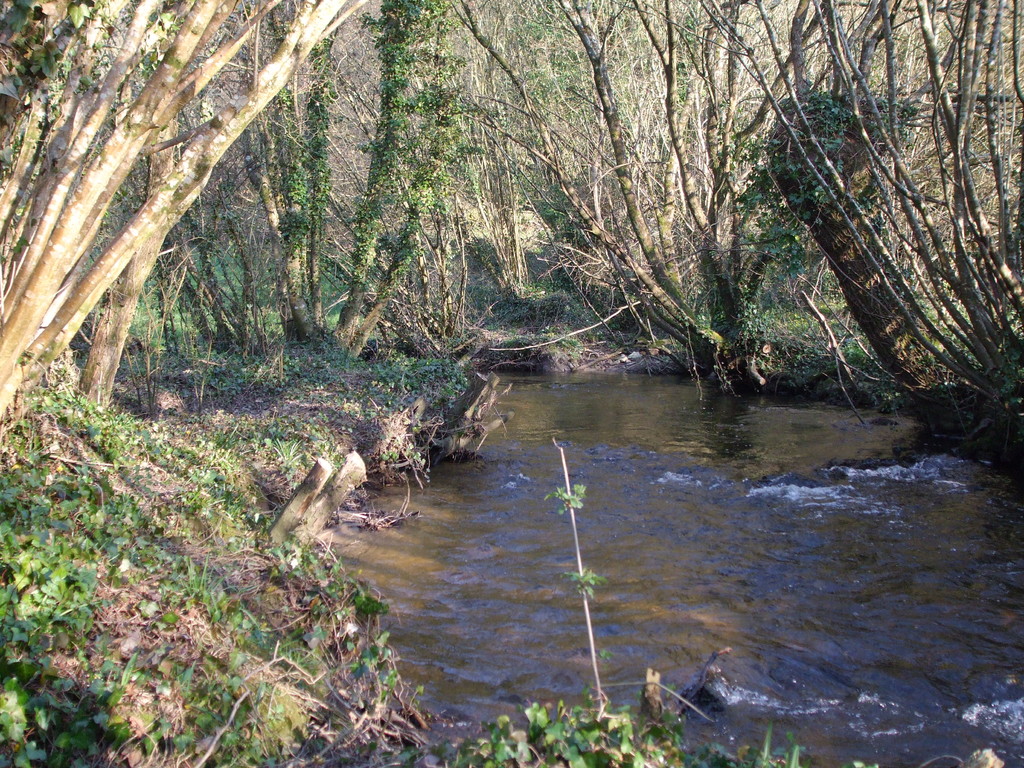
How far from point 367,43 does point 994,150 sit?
49.0 ft

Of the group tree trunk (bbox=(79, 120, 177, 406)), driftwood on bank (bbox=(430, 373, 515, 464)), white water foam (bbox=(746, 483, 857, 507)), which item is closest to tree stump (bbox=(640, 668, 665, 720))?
white water foam (bbox=(746, 483, 857, 507))

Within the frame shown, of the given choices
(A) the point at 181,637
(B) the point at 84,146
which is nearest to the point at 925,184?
(B) the point at 84,146

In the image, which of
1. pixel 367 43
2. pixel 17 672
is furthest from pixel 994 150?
pixel 367 43

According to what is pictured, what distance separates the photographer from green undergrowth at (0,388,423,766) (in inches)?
140

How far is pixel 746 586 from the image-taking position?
23.8 ft

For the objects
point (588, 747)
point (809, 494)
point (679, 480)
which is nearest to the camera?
point (588, 747)

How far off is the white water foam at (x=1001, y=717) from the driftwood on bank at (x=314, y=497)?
4815 mm

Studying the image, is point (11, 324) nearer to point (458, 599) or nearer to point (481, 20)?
point (458, 599)

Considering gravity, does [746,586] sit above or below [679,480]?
below

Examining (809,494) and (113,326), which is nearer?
(113,326)

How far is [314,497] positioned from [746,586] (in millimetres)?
3992

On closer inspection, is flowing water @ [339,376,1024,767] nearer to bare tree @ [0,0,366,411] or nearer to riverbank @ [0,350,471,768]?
riverbank @ [0,350,471,768]

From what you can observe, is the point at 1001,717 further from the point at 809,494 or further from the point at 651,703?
the point at 809,494

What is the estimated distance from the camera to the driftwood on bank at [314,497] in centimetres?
646
